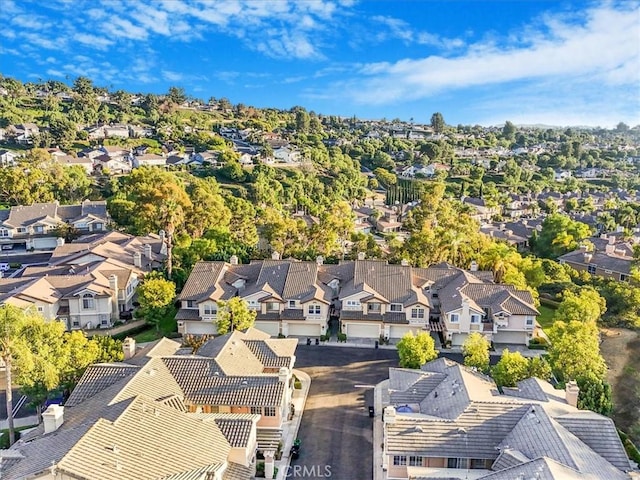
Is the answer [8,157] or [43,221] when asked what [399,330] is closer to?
[43,221]

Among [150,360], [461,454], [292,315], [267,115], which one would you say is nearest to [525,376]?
[461,454]

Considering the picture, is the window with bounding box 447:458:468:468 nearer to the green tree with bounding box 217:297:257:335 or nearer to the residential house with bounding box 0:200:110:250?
the green tree with bounding box 217:297:257:335

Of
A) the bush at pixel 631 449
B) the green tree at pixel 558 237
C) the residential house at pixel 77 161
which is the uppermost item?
the residential house at pixel 77 161

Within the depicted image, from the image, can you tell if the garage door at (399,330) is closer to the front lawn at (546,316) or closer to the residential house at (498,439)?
the front lawn at (546,316)

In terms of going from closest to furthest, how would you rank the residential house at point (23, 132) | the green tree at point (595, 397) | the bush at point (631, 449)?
the bush at point (631, 449) < the green tree at point (595, 397) < the residential house at point (23, 132)

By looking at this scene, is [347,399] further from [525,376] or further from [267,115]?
[267,115]

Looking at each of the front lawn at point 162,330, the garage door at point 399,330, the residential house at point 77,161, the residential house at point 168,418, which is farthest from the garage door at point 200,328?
the residential house at point 77,161

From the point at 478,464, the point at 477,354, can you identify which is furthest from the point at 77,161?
the point at 478,464
